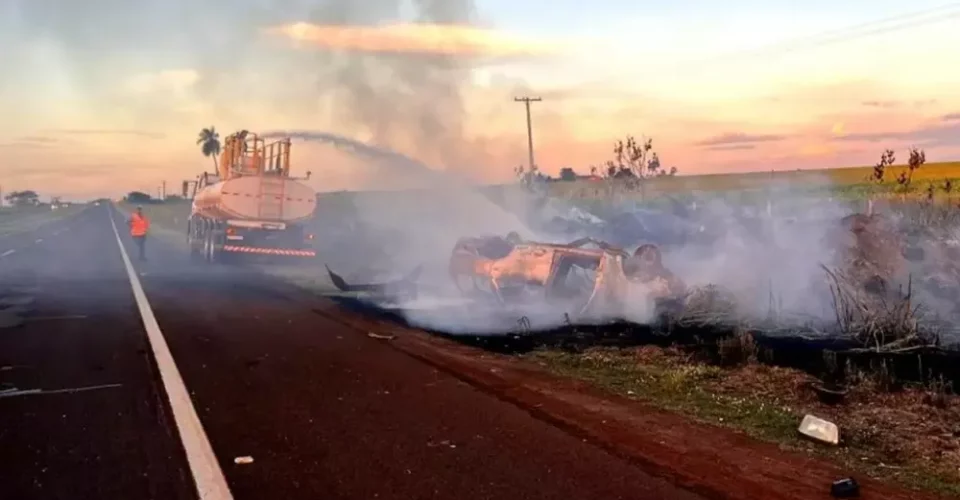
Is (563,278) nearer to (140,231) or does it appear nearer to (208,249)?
(208,249)

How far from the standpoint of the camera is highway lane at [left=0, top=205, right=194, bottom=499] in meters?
5.22

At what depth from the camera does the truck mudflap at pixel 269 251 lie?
26.1 meters

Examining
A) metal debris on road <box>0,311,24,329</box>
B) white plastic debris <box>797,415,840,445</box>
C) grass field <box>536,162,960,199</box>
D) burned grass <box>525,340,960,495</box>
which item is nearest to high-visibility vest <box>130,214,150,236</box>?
metal debris on road <box>0,311,24,329</box>

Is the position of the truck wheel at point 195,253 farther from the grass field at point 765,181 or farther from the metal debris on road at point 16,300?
the grass field at point 765,181

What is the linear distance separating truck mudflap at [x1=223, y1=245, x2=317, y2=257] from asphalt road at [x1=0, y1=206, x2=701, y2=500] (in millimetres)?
13679

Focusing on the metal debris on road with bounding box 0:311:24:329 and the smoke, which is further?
the smoke

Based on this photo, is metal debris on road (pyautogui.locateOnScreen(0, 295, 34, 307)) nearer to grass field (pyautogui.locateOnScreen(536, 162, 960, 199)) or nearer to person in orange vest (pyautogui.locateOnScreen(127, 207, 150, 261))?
person in orange vest (pyautogui.locateOnScreen(127, 207, 150, 261))

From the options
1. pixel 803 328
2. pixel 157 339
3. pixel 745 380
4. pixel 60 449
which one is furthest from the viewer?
pixel 803 328

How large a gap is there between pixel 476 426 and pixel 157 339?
5875 millimetres

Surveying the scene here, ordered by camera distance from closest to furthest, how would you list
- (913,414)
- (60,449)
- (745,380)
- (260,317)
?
(60,449)
(913,414)
(745,380)
(260,317)

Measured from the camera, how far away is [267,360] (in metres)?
9.35

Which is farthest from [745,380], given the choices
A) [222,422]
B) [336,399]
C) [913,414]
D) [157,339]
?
[157,339]

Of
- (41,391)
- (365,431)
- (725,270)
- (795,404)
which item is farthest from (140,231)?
(795,404)

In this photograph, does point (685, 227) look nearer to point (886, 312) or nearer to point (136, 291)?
point (886, 312)
